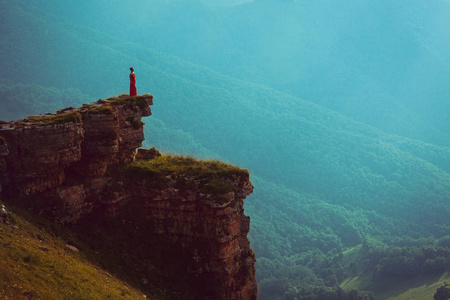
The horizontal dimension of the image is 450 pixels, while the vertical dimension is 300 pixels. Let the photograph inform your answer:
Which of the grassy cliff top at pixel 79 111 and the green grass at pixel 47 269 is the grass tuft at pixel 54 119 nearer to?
the grassy cliff top at pixel 79 111

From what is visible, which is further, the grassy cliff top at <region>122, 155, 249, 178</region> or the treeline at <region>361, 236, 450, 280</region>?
the treeline at <region>361, 236, 450, 280</region>

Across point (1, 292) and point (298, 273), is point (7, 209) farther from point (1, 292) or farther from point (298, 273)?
point (298, 273)

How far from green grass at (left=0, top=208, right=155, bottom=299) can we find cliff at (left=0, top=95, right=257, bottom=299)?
174cm

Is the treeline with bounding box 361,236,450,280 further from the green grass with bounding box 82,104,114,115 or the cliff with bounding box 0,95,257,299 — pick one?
the green grass with bounding box 82,104,114,115

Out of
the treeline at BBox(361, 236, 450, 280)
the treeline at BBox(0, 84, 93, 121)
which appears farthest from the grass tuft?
the treeline at BBox(0, 84, 93, 121)

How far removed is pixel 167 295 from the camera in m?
22.3

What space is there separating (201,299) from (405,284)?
100085 millimetres

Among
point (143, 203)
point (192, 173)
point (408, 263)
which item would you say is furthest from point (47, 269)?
point (408, 263)

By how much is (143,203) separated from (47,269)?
354 inches

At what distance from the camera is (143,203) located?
23.9 m

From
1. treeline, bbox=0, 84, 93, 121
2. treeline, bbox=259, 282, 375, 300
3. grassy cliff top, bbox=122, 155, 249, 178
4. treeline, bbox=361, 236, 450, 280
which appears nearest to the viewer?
grassy cliff top, bbox=122, 155, 249, 178

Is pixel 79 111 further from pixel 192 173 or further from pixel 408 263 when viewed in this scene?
pixel 408 263

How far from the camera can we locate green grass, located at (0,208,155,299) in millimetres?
13578

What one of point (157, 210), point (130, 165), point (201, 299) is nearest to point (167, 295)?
point (201, 299)
